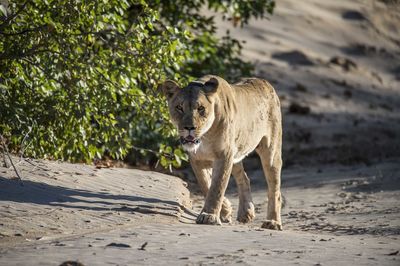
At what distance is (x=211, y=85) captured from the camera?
29.2 ft

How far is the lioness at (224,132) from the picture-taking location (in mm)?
8578

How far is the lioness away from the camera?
8578mm

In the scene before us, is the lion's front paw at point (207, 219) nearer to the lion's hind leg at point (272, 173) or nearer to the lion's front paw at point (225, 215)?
the lion's front paw at point (225, 215)

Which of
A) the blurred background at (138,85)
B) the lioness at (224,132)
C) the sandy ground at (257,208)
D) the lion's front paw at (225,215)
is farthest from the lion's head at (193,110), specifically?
the blurred background at (138,85)

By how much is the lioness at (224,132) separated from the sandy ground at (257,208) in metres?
0.33

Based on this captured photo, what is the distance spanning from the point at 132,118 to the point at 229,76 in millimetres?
2936

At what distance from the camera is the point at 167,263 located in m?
6.50

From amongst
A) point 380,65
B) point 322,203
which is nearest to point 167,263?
point 322,203

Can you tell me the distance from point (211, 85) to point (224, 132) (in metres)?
0.50

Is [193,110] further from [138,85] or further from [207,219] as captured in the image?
[138,85]

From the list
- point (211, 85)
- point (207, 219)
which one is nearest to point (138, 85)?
point (211, 85)

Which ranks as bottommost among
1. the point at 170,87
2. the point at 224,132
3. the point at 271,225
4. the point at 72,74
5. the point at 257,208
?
the point at 271,225

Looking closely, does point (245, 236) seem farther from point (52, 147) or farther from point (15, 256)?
point (52, 147)

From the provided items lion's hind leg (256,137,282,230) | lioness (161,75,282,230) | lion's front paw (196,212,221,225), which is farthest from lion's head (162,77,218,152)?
lion's hind leg (256,137,282,230)
